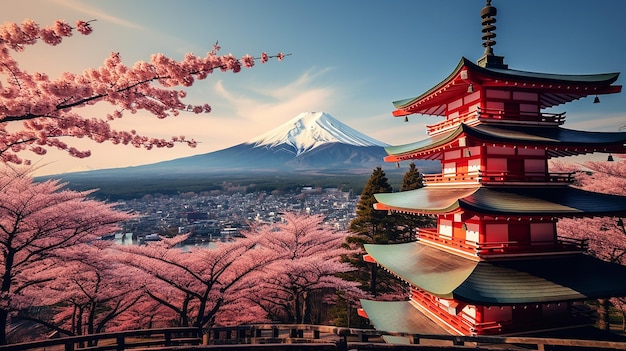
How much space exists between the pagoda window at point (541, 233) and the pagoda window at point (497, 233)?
33.9 inches

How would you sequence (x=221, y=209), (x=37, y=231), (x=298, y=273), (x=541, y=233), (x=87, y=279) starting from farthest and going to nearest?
(x=221, y=209), (x=298, y=273), (x=87, y=279), (x=37, y=231), (x=541, y=233)

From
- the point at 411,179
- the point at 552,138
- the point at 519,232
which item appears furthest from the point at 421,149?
the point at 411,179

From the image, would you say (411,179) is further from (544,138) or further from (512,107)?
(544,138)

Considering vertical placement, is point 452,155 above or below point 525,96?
below

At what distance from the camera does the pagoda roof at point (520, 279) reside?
262 inches

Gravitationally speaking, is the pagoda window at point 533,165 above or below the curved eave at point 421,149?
below

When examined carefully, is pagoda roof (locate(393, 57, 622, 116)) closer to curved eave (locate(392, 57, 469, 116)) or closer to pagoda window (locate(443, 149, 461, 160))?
curved eave (locate(392, 57, 469, 116))

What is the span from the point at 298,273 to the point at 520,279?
10084mm

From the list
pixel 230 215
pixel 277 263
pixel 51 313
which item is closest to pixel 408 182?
pixel 277 263

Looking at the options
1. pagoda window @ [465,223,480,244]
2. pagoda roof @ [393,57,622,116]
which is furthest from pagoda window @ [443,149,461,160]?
pagoda window @ [465,223,480,244]

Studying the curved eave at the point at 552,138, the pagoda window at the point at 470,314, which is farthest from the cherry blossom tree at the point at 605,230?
the pagoda window at the point at 470,314

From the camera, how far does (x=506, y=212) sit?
23.3 feet

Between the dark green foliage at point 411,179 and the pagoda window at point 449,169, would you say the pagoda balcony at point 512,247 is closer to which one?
the pagoda window at point 449,169

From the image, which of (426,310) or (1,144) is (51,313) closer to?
(1,144)
